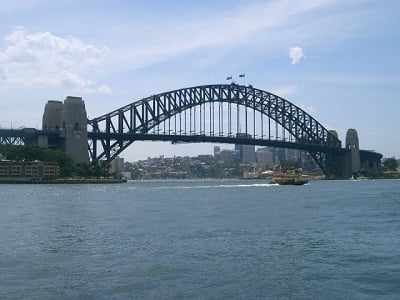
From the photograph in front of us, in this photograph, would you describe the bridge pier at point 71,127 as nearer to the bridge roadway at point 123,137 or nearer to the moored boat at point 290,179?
the bridge roadway at point 123,137

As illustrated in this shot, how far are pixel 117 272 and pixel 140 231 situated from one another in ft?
27.8

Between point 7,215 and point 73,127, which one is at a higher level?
point 73,127

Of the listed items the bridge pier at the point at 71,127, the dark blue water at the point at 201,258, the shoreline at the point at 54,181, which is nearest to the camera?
the dark blue water at the point at 201,258

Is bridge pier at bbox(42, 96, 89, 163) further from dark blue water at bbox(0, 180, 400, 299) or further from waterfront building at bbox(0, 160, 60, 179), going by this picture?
dark blue water at bbox(0, 180, 400, 299)

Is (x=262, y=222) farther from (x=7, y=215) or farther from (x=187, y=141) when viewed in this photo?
(x=187, y=141)

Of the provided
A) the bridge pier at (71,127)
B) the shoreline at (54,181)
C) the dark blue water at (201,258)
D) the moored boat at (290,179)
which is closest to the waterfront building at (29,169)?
the shoreline at (54,181)

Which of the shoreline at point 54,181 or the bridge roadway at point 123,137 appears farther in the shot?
the bridge roadway at point 123,137

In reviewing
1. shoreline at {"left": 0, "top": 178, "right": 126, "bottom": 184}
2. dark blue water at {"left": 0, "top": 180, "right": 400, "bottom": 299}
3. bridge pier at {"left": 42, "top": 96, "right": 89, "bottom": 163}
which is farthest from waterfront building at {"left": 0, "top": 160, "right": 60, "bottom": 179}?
dark blue water at {"left": 0, "top": 180, "right": 400, "bottom": 299}

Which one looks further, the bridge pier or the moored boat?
the bridge pier

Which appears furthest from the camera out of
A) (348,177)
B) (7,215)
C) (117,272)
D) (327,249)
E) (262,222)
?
(348,177)

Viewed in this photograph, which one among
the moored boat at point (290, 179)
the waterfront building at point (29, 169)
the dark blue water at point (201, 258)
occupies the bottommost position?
the dark blue water at point (201, 258)

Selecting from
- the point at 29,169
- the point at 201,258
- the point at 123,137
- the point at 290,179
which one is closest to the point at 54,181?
the point at 29,169

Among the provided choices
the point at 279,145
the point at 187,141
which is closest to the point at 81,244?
the point at 187,141

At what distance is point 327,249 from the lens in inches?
737
